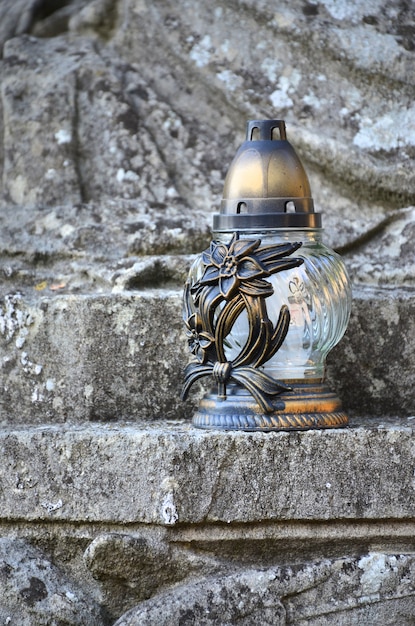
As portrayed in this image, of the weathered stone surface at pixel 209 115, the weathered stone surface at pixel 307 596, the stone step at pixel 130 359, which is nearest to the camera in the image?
the weathered stone surface at pixel 307 596

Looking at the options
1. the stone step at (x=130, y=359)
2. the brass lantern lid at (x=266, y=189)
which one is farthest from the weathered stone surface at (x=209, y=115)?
the brass lantern lid at (x=266, y=189)

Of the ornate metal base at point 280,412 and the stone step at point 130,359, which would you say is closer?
the ornate metal base at point 280,412

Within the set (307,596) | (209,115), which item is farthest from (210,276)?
(209,115)

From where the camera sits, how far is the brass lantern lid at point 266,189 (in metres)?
2.18

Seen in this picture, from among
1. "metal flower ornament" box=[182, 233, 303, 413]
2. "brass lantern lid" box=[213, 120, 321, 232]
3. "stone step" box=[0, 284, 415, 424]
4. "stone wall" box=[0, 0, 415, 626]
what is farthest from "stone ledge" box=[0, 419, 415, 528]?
"brass lantern lid" box=[213, 120, 321, 232]

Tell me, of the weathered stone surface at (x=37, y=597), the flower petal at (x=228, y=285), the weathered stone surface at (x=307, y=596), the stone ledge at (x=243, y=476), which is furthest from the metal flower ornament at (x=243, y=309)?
the weathered stone surface at (x=37, y=597)

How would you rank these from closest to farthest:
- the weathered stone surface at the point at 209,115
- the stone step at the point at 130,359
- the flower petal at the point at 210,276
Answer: the flower petal at the point at 210,276
the stone step at the point at 130,359
the weathered stone surface at the point at 209,115

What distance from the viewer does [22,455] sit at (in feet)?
7.14

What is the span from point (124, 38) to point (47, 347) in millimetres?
1181

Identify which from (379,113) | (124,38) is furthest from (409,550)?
(124,38)

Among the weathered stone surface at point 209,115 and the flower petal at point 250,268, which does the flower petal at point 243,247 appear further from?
the weathered stone surface at point 209,115

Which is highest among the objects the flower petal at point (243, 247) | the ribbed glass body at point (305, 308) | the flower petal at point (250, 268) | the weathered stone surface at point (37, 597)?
the flower petal at point (243, 247)

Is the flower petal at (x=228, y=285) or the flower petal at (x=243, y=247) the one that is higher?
the flower petal at (x=243, y=247)

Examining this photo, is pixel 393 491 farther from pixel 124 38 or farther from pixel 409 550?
pixel 124 38
